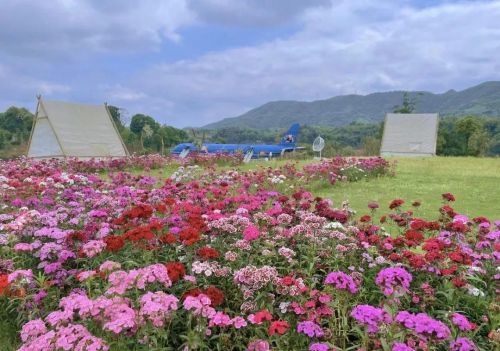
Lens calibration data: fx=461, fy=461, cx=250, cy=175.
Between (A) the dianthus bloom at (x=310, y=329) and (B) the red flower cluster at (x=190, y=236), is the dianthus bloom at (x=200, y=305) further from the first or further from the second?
(B) the red flower cluster at (x=190, y=236)

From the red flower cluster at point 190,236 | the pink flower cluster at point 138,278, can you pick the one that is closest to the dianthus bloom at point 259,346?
the pink flower cluster at point 138,278

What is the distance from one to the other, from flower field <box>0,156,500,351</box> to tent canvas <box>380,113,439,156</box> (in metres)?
32.9

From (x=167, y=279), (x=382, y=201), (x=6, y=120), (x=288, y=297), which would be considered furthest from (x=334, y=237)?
(x=6, y=120)

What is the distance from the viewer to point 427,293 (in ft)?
11.0

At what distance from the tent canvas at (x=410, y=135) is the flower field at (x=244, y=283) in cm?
3286

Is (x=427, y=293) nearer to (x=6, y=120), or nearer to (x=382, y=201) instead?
(x=382, y=201)

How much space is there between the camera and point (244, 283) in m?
3.21

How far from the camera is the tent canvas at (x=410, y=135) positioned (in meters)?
36.1

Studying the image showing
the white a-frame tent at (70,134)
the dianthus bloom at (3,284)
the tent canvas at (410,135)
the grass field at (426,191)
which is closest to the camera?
the dianthus bloom at (3,284)

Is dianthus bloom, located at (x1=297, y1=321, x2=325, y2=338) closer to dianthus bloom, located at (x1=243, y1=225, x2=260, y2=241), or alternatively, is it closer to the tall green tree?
dianthus bloom, located at (x1=243, y1=225, x2=260, y2=241)

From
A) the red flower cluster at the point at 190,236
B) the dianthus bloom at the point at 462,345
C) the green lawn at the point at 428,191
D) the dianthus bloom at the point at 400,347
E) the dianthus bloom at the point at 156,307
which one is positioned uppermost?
the red flower cluster at the point at 190,236

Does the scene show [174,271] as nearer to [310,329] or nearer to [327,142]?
[310,329]

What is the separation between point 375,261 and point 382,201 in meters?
7.23

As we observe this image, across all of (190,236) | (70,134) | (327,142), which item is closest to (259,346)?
(190,236)
